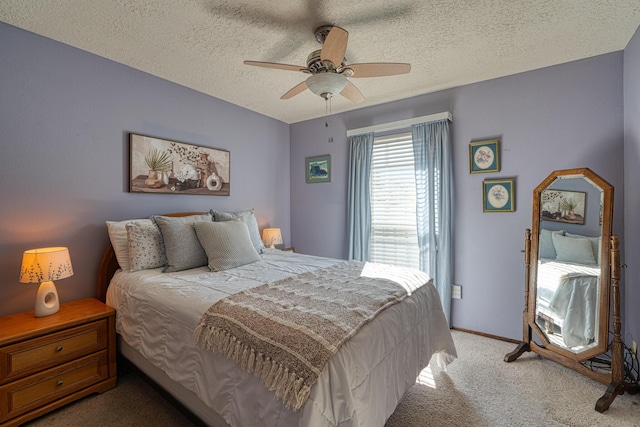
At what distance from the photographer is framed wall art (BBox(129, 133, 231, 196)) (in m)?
2.59

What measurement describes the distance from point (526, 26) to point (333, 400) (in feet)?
8.48

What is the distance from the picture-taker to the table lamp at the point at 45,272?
1769 millimetres

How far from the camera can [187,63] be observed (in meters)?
2.46

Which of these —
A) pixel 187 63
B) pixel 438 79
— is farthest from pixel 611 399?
pixel 187 63

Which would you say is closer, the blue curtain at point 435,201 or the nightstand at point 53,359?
the nightstand at point 53,359

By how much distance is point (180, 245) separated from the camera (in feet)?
7.45

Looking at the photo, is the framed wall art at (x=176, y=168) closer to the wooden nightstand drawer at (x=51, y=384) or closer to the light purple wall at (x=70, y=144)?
the light purple wall at (x=70, y=144)

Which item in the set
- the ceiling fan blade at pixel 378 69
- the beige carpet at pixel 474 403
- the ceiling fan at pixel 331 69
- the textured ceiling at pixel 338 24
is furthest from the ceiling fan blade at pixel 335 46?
the beige carpet at pixel 474 403

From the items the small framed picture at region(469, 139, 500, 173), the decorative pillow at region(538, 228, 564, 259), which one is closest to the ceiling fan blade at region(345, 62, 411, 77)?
the small framed picture at region(469, 139, 500, 173)

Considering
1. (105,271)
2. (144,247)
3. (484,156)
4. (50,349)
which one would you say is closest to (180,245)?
(144,247)

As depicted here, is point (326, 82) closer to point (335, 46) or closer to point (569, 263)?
point (335, 46)

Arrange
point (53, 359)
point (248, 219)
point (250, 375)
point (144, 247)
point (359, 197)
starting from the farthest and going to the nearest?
point (359, 197) → point (248, 219) → point (144, 247) → point (53, 359) → point (250, 375)

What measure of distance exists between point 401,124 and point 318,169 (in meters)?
1.26

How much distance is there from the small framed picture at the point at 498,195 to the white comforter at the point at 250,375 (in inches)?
49.2
